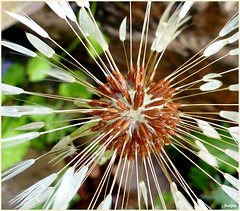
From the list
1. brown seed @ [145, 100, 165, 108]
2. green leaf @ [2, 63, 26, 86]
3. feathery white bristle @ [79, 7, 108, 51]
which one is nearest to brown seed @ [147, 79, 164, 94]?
brown seed @ [145, 100, 165, 108]

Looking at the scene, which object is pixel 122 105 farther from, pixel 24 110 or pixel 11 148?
pixel 11 148

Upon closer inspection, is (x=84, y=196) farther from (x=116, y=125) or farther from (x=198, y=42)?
(x=198, y=42)

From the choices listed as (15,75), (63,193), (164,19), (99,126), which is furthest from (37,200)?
(15,75)

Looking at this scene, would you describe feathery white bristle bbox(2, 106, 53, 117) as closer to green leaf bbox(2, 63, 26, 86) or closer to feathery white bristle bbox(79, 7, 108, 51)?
feathery white bristle bbox(79, 7, 108, 51)

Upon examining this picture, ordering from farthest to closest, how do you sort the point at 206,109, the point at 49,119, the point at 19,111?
the point at 206,109 < the point at 49,119 < the point at 19,111

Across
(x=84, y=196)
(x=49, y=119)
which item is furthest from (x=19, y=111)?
(x=84, y=196)

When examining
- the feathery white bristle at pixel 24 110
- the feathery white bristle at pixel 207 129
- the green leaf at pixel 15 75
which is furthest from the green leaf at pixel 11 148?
the feathery white bristle at pixel 207 129

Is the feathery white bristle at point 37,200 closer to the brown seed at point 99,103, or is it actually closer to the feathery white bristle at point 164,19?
the brown seed at point 99,103
